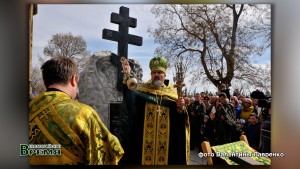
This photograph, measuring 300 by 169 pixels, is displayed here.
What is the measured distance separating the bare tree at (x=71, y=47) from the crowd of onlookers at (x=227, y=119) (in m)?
0.91

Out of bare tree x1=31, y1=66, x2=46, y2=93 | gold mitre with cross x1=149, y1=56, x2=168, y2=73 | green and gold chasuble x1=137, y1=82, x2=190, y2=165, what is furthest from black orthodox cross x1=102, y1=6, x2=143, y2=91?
bare tree x1=31, y1=66, x2=46, y2=93

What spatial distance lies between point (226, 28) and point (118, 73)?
0.97 metres

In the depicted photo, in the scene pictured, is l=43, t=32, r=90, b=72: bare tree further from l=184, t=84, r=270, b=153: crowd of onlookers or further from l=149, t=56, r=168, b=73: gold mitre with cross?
l=184, t=84, r=270, b=153: crowd of onlookers

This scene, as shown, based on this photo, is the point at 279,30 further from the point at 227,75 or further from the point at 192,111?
the point at 192,111

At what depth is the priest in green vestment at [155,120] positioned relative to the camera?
3.20 metres

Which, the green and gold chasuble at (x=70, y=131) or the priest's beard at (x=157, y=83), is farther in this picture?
the priest's beard at (x=157, y=83)

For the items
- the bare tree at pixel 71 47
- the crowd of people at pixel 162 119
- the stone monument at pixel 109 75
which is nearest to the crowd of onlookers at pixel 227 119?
the crowd of people at pixel 162 119

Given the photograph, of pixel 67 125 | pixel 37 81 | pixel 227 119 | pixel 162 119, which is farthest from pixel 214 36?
pixel 37 81

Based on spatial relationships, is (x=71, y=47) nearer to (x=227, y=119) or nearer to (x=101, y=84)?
(x=101, y=84)

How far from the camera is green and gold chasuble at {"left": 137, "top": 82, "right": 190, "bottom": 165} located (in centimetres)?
321

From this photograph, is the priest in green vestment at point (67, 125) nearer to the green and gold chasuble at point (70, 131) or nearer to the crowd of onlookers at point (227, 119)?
the green and gold chasuble at point (70, 131)

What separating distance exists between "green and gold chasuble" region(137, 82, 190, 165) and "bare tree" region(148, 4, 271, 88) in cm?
29

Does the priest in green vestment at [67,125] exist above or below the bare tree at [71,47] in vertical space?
below
